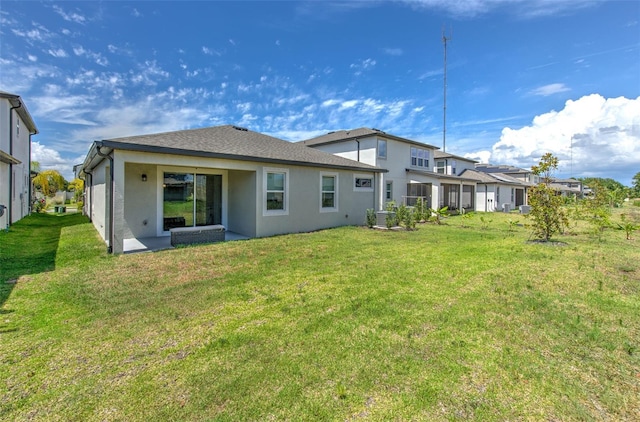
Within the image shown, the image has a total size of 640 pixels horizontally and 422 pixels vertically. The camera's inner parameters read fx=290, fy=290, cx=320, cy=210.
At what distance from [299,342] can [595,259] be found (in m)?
8.33

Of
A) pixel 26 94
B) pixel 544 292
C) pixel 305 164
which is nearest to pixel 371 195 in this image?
pixel 305 164

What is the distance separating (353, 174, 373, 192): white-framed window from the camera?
1439cm

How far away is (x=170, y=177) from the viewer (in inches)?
423

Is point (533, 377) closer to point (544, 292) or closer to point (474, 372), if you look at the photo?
point (474, 372)

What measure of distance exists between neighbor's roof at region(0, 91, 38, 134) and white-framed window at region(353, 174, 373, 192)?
1558cm

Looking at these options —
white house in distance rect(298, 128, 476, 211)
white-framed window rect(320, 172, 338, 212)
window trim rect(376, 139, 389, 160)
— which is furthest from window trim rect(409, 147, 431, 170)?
white-framed window rect(320, 172, 338, 212)

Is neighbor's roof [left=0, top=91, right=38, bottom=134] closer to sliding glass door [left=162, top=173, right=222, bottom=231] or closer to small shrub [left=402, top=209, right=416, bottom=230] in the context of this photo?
sliding glass door [left=162, top=173, right=222, bottom=231]

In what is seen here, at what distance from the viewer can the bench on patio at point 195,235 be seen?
351 inches

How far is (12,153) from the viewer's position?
555 inches

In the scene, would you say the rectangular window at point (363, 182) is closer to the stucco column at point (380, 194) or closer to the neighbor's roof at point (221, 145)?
the neighbor's roof at point (221, 145)

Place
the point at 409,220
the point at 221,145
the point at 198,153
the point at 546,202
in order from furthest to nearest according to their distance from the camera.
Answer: the point at 409,220, the point at 221,145, the point at 546,202, the point at 198,153

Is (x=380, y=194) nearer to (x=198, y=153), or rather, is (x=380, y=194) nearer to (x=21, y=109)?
(x=198, y=153)

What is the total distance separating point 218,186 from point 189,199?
1353 mm

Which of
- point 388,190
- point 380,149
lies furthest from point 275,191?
point 388,190
